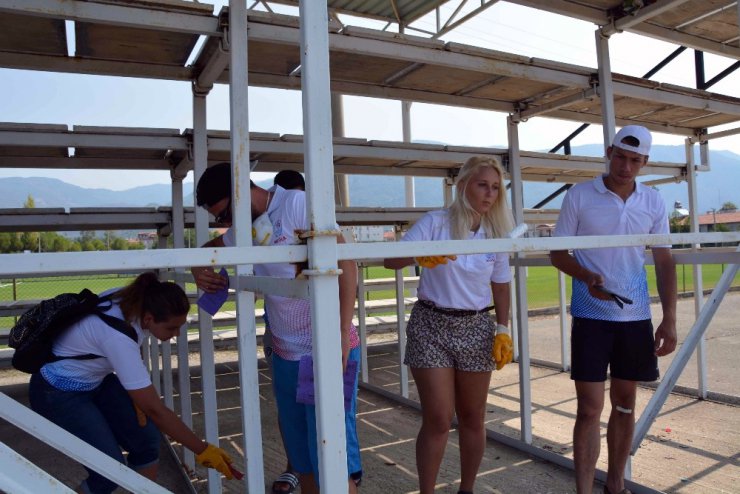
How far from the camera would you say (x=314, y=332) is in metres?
1.52

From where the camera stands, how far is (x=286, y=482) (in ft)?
12.5

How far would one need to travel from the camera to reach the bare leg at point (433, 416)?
113 inches

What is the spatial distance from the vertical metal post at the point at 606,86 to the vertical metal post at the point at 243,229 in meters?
2.32

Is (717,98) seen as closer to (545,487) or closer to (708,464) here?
(708,464)

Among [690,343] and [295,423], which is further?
[690,343]

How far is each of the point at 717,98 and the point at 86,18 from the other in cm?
429

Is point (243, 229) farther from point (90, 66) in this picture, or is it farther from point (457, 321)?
point (90, 66)

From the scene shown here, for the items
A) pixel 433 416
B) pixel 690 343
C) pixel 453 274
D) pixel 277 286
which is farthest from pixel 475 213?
pixel 277 286

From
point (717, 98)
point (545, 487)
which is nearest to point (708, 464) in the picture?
point (545, 487)

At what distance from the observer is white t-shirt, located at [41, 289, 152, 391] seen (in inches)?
96.2

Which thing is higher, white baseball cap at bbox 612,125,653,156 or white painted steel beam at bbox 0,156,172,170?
white painted steel beam at bbox 0,156,172,170

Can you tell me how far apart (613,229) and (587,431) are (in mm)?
991

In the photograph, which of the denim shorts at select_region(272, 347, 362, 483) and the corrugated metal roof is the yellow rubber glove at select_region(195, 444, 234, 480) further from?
the corrugated metal roof

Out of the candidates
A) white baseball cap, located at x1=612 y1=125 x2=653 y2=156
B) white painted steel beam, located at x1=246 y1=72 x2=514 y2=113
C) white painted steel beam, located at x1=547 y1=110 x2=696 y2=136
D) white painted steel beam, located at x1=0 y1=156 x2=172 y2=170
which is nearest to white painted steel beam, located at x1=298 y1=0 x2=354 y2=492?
white baseball cap, located at x1=612 y1=125 x2=653 y2=156
